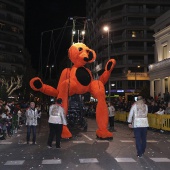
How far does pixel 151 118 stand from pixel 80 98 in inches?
181

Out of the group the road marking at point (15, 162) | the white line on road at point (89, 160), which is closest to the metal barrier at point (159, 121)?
the white line on road at point (89, 160)

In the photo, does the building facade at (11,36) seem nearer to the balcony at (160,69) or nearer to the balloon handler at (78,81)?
the balcony at (160,69)

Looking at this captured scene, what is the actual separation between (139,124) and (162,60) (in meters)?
28.6

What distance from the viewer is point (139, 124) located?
10.5m

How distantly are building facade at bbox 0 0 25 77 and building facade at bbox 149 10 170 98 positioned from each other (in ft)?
124

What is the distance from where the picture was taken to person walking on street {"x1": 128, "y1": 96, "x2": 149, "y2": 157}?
10.4 metres

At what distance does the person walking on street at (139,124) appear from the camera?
1040cm

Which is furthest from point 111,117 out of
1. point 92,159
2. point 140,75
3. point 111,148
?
point 140,75

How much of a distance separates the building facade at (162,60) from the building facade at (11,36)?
124 ft

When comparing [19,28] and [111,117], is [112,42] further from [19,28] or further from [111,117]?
[111,117]

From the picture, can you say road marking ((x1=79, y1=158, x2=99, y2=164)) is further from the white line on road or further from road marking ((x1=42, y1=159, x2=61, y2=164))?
road marking ((x1=42, y1=159, x2=61, y2=164))

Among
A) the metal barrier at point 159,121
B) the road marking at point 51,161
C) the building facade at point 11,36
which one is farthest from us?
the building facade at point 11,36

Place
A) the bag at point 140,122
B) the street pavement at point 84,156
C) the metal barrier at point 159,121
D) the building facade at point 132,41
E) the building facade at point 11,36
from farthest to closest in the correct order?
the building facade at point 11,36 → the building facade at point 132,41 → the metal barrier at point 159,121 → the bag at point 140,122 → the street pavement at point 84,156

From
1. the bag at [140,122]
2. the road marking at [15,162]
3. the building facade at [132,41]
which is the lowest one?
the road marking at [15,162]
